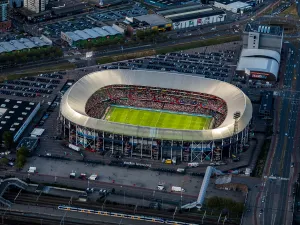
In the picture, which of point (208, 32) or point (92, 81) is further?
point (208, 32)

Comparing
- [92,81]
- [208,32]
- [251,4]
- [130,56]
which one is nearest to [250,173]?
[92,81]

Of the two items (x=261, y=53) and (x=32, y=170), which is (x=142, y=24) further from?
(x=32, y=170)

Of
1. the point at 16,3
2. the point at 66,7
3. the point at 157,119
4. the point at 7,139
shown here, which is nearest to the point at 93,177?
the point at 7,139

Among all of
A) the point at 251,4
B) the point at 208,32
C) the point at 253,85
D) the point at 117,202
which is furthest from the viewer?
the point at 251,4

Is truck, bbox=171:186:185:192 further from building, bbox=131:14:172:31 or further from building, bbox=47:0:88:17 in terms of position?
building, bbox=47:0:88:17

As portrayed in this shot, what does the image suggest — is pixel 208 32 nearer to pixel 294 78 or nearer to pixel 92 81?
pixel 294 78

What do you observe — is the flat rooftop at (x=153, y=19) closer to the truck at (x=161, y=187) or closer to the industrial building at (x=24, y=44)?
the industrial building at (x=24, y=44)
